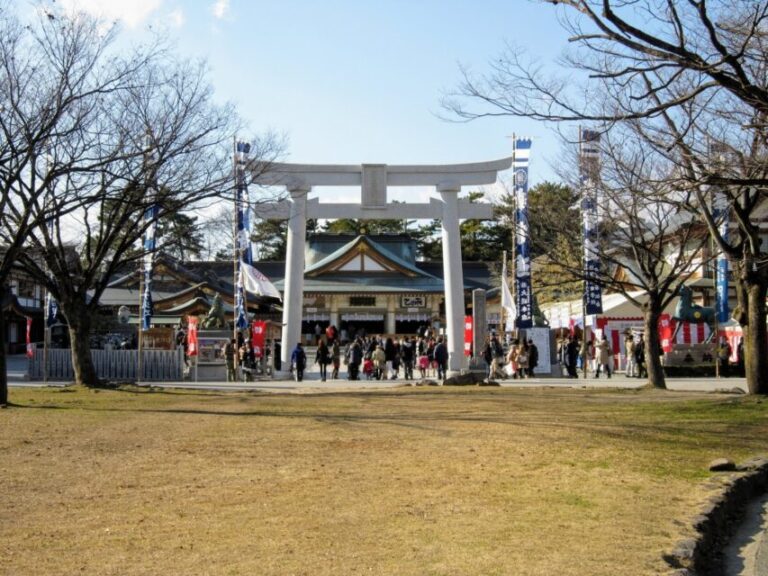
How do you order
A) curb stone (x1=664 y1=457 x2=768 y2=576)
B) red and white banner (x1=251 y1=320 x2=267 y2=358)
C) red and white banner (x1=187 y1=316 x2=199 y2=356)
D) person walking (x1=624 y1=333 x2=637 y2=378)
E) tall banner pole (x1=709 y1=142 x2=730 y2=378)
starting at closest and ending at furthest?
curb stone (x1=664 y1=457 x2=768 y2=576)
tall banner pole (x1=709 y1=142 x2=730 y2=378)
red and white banner (x1=187 y1=316 x2=199 y2=356)
person walking (x1=624 y1=333 x2=637 y2=378)
red and white banner (x1=251 y1=320 x2=267 y2=358)

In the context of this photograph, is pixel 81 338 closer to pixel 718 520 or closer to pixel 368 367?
pixel 368 367

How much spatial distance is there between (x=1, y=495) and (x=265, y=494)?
2.12 meters

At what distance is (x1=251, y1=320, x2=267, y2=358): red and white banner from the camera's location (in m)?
27.4

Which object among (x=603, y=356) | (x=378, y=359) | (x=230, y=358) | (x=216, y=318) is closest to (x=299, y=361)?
(x=230, y=358)

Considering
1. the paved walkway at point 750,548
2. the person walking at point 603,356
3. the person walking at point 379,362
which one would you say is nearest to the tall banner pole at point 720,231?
the person walking at point 603,356

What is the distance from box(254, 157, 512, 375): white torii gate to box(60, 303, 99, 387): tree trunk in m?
8.50

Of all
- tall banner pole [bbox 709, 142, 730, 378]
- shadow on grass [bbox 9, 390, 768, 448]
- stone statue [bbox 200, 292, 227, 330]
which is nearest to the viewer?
shadow on grass [bbox 9, 390, 768, 448]

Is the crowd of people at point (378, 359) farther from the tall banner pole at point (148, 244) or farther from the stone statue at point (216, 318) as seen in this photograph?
the tall banner pole at point (148, 244)

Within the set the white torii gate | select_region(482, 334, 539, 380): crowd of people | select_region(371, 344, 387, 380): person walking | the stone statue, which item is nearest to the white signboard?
select_region(482, 334, 539, 380): crowd of people

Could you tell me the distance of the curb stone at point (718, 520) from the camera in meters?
5.15

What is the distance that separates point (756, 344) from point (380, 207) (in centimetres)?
1465

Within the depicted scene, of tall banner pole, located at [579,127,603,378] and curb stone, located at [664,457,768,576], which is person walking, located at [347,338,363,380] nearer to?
tall banner pole, located at [579,127,603,378]

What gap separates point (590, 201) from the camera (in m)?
18.2

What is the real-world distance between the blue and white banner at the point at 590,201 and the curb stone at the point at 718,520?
738 cm
